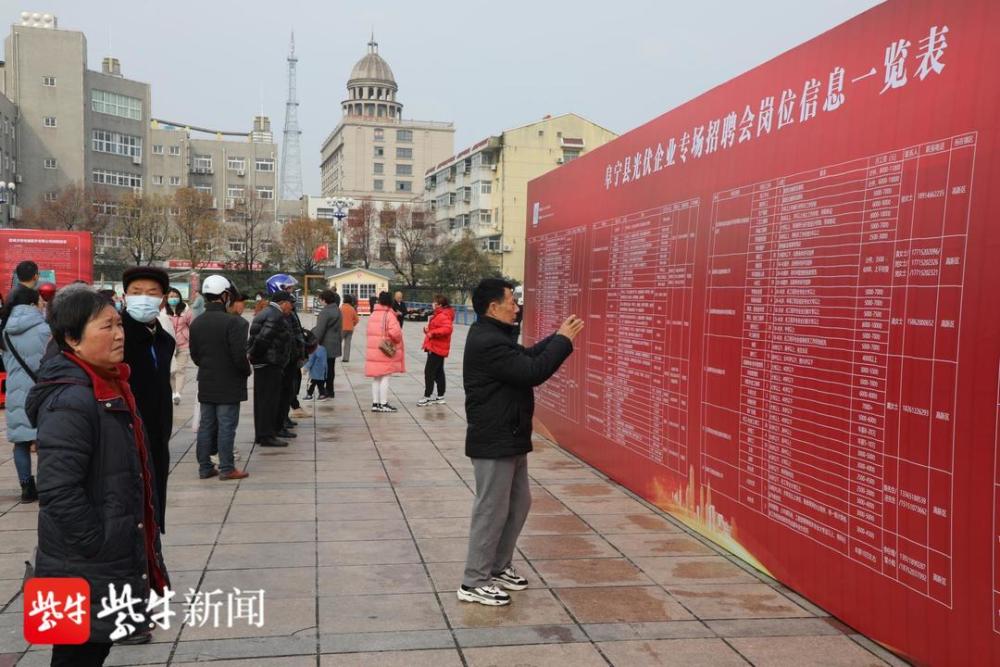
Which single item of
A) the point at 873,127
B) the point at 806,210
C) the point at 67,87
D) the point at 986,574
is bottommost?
the point at 986,574

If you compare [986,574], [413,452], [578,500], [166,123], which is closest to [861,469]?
[986,574]

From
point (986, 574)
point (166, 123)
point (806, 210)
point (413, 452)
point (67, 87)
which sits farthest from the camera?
point (166, 123)

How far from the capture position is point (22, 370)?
6.51m

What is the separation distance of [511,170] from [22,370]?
56.9 m

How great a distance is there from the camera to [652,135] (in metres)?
7.06

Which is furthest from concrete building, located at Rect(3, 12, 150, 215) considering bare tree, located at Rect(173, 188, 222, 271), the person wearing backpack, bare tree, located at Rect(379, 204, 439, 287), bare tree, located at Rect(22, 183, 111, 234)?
the person wearing backpack

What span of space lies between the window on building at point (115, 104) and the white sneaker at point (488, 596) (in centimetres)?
7061

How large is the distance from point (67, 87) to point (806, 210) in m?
68.3

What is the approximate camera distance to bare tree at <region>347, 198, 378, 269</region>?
2657 inches

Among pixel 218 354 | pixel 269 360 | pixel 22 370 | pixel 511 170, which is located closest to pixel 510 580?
pixel 218 354

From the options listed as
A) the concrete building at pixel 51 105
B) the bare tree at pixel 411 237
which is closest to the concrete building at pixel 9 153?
the concrete building at pixel 51 105

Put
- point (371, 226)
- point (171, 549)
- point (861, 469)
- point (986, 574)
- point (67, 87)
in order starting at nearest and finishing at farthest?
point (986, 574) < point (861, 469) < point (171, 549) < point (67, 87) < point (371, 226)

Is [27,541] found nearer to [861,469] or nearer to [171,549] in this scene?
[171,549]

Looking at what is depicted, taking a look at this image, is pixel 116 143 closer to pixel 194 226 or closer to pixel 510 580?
pixel 194 226
